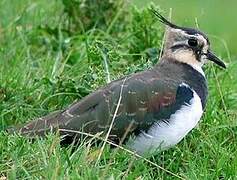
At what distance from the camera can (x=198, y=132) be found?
6367 millimetres

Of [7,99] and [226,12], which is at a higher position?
[7,99]

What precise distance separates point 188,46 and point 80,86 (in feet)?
2.80

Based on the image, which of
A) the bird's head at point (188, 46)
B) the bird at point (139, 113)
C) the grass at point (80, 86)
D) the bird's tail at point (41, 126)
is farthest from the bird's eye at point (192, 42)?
the bird's tail at point (41, 126)

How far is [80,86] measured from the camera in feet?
21.8

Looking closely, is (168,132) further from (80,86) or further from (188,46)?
(80,86)

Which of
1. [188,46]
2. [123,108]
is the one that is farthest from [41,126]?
[188,46]

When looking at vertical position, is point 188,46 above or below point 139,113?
above

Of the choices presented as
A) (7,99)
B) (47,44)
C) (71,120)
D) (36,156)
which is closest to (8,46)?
(47,44)

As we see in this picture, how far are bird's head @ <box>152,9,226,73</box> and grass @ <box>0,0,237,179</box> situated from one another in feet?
1.39

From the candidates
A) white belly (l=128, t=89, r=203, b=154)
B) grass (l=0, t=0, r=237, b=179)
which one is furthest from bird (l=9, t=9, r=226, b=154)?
grass (l=0, t=0, r=237, b=179)

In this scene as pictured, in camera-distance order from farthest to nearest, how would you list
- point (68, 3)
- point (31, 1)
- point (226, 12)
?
point (226, 12)
point (31, 1)
point (68, 3)

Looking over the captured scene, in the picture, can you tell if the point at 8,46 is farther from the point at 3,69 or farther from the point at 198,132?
the point at 198,132

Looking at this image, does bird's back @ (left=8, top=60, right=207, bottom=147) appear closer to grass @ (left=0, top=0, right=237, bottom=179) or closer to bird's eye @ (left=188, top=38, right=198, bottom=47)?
grass @ (left=0, top=0, right=237, bottom=179)

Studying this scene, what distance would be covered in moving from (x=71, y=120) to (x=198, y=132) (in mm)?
949
